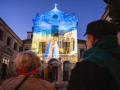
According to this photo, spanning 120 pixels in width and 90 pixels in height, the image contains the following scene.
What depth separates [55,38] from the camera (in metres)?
34.5

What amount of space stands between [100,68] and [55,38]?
3265cm

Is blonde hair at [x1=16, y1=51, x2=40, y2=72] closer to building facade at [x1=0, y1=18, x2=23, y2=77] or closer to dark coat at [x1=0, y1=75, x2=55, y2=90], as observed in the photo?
dark coat at [x1=0, y1=75, x2=55, y2=90]

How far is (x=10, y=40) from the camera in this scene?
34.6m

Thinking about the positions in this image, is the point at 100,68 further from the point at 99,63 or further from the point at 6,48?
the point at 6,48

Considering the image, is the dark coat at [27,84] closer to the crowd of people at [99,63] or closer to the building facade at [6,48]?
the crowd of people at [99,63]

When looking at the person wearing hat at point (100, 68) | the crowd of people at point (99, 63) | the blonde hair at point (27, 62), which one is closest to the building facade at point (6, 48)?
the blonde hair at point (27, 62)

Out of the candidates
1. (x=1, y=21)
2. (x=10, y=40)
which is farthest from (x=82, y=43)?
(x=1, y=21)

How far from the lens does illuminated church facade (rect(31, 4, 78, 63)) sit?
111 feet

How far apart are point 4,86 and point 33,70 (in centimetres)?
38

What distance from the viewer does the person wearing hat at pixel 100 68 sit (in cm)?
185

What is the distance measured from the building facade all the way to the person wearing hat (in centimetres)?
2724

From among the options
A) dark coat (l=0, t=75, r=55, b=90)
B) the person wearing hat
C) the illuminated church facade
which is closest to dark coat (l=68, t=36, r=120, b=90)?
the person wearing hat

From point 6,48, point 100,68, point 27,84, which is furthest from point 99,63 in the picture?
point 6,48

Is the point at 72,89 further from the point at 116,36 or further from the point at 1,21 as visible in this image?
the point at 1,21
